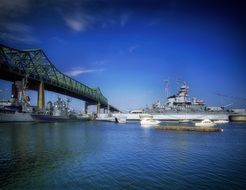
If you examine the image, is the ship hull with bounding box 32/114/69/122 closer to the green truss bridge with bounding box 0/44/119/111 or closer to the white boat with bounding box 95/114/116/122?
the green truss bridge with bounding box 0/44/119/111

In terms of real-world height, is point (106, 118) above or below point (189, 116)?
below

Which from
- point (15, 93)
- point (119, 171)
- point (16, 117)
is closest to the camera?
point (119, 171)

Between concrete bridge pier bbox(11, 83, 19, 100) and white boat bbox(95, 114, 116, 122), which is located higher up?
concrete bridge pier bbox(11, 83, 19, 100)

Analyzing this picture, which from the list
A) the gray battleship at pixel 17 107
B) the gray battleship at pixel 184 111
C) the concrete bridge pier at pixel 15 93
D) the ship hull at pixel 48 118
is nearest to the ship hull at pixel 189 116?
the gray battleship at pixel 184 111

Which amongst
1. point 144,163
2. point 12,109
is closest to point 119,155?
point 144,163

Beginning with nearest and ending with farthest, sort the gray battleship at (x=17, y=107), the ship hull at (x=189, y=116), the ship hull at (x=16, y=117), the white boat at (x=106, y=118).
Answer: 1. the ship hull at (x=16, y=117)
2. the gray battleship at (x=17, y=107)
3. the ship hull at (x=189, y=116)
4. the white boat at (x=106, y=118)

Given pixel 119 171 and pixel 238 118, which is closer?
pixel 119 171

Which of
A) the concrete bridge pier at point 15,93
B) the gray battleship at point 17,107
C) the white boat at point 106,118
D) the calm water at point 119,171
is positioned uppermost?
the concrete bridge pier at point 15,93

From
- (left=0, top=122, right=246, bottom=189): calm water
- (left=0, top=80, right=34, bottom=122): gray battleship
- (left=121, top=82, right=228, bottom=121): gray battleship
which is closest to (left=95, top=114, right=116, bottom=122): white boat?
(left=121, top=82, right=228, bottom=121): gray battleship

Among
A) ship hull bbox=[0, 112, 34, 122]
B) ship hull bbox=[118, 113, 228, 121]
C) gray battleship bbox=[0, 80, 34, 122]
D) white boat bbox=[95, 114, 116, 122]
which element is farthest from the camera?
white boat bbox=[95, 114, 116, 122]

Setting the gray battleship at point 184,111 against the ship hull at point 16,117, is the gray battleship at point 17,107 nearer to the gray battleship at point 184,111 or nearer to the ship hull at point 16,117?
the ship hull at point 16,117

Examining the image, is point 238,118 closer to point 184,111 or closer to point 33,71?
point 184,111

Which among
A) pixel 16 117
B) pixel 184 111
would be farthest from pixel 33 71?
pixel 184 111

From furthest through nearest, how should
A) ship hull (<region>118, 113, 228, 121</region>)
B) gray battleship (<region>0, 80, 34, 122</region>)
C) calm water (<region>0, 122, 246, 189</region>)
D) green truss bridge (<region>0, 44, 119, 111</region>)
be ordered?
ship hull (<region>118, 113, 228, 121</region>), green truss bridge (<region>0, 44, 119, 111</region>), gray battleship (<region>0, 80, 34, 122</region>), calm water (<region>0, 122, 246, 189</region>)
